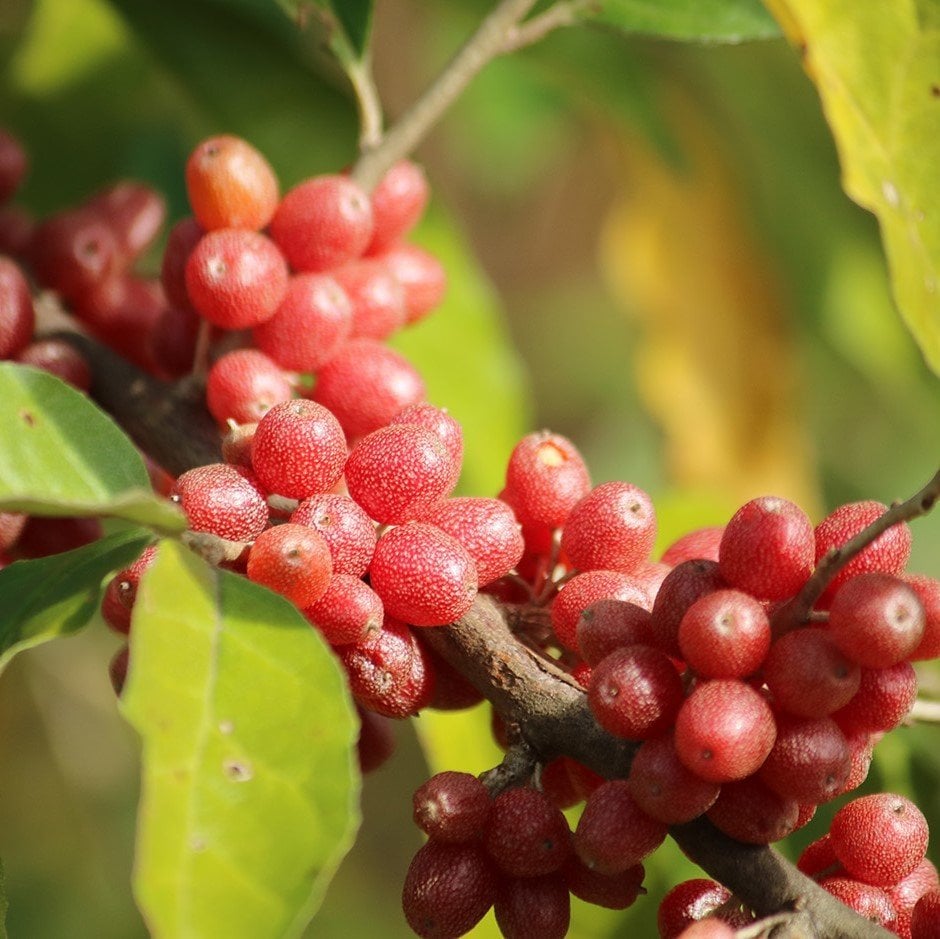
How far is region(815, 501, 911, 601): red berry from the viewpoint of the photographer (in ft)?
3.70

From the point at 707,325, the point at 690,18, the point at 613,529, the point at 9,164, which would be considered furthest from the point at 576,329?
the point at 613,529

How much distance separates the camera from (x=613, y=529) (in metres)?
1.32

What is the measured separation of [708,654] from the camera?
1.07 meters

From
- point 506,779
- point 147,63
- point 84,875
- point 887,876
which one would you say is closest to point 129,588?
point 506,779

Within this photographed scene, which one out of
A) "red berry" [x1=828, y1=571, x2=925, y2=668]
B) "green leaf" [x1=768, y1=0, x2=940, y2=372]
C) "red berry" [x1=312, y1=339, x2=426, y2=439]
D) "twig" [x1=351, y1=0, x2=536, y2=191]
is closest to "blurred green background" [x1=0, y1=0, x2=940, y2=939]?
"twig" [x1=351, y1=0, x2=536, y2=191]

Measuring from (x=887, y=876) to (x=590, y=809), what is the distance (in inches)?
12.4

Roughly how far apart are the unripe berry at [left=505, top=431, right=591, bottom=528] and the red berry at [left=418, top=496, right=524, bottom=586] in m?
0.10

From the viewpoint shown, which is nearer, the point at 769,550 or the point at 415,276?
the point at 769,550

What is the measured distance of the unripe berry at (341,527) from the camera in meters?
1.23

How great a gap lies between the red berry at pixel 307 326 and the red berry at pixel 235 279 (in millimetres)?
19

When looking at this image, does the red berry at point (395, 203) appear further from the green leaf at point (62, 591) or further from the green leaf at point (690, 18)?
the green leaf at point (62, 591)

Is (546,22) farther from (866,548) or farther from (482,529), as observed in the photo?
(866,548)

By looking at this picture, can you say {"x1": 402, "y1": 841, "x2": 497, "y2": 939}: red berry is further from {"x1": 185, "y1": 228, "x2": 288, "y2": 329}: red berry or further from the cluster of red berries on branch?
{"x1": 185, "y1": 228, "x2": 288, "y2": 329}: red berry

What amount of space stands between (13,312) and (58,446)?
46 cm
